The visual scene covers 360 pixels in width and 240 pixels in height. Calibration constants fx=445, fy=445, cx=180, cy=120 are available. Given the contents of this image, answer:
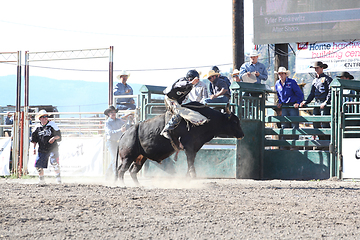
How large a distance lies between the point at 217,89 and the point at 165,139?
281 cm

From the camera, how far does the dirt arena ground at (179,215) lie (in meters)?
4.73

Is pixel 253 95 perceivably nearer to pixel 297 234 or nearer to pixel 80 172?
pixel 80 172

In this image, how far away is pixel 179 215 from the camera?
559 centimetres

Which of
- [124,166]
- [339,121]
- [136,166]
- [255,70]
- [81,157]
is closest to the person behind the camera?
[124,166]

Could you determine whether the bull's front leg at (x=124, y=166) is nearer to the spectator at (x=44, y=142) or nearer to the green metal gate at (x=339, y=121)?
the spectator at (x=44, y=142)

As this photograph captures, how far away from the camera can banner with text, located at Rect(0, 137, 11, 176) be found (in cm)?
1450

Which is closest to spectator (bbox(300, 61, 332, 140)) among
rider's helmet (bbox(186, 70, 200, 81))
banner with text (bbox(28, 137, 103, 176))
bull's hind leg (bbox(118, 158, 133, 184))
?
rider's helmet (bbox(186, 70, 200, 81))

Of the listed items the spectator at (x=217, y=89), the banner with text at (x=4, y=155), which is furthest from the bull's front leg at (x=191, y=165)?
the banner with text at (x=4, y=155)

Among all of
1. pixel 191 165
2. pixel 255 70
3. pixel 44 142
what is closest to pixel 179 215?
pixel 191 165

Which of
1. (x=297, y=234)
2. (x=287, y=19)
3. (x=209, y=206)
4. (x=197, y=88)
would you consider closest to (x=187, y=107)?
(x=197, y=88)

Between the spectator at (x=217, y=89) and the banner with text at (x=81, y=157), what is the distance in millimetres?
3853

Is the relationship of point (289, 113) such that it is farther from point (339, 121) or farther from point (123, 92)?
point (123, 92)

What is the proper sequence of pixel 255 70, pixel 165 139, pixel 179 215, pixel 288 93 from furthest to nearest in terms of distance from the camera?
1. pixel 255 70
2. pixel 288 93
3. pixel 165 139
4. pixel 179 215

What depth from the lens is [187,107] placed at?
9.20 m
